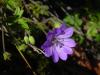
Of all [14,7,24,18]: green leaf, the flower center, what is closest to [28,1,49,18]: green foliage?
the flower center

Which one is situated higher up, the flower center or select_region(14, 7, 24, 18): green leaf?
select_region(14, 7, 24, 18): green leaf

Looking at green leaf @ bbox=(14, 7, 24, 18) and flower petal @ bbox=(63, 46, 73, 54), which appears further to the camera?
flower petal @ bbox=(63, 46, 73, 54)

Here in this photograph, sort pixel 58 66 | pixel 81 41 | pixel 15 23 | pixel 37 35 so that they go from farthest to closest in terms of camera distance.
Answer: pixel 81 41
pixel 58 66
pixel 37 35
pixel 15 23

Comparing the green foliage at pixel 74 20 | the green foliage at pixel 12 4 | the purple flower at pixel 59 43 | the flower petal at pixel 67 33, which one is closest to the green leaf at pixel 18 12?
the green foliage at pixel 12 4

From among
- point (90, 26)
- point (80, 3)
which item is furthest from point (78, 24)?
point (80, 3)

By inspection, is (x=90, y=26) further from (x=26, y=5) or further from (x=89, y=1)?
(x=26, y=5)

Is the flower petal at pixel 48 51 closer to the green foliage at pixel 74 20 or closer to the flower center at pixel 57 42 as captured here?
the flower center at pixel 57 42

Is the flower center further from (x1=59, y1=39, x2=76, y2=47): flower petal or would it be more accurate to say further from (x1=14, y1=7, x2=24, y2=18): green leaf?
(x1=14, y1=7, x2=24, y2=18): green leaf

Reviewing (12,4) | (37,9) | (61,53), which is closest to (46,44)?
(61,53)
